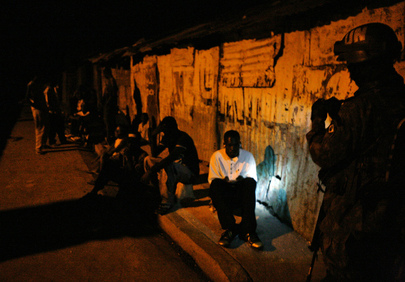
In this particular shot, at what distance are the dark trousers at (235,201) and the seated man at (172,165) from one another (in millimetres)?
917

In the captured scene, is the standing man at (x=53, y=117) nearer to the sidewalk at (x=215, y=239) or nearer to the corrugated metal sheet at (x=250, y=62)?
the sidewalk at (x=215, y=239)

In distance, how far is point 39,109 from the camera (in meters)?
8.01

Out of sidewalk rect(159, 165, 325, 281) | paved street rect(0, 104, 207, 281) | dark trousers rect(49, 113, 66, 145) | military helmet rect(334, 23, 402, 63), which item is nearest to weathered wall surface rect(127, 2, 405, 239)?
sidewalk rect(159, 165, 325, 281)

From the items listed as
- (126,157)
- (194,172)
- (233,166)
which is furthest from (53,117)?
(233,166)

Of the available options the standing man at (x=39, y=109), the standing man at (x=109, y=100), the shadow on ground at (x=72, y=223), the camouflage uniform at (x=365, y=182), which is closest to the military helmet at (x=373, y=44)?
the camouflage uniform at (x=365, y=182)

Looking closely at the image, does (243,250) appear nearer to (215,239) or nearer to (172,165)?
(215,239)

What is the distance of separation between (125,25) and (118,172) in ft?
48.3

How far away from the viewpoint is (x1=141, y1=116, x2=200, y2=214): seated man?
14.1ft

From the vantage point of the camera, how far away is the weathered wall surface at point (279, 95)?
305cm

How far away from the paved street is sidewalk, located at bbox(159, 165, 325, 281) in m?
0.20

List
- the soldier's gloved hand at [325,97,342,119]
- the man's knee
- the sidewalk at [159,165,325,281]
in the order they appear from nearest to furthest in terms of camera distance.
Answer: the soldier's gloved hand at [325,97,342,119] → the sidewalk at [159,165,325,281] → the man's knee

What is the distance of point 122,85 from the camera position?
39.0 feet

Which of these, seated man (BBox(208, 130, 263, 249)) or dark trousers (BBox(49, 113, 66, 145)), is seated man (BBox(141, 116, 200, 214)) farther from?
dark trousers (BBox(49, 113, 66, 145))

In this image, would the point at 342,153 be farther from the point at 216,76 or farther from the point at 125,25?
the point at 125,25
